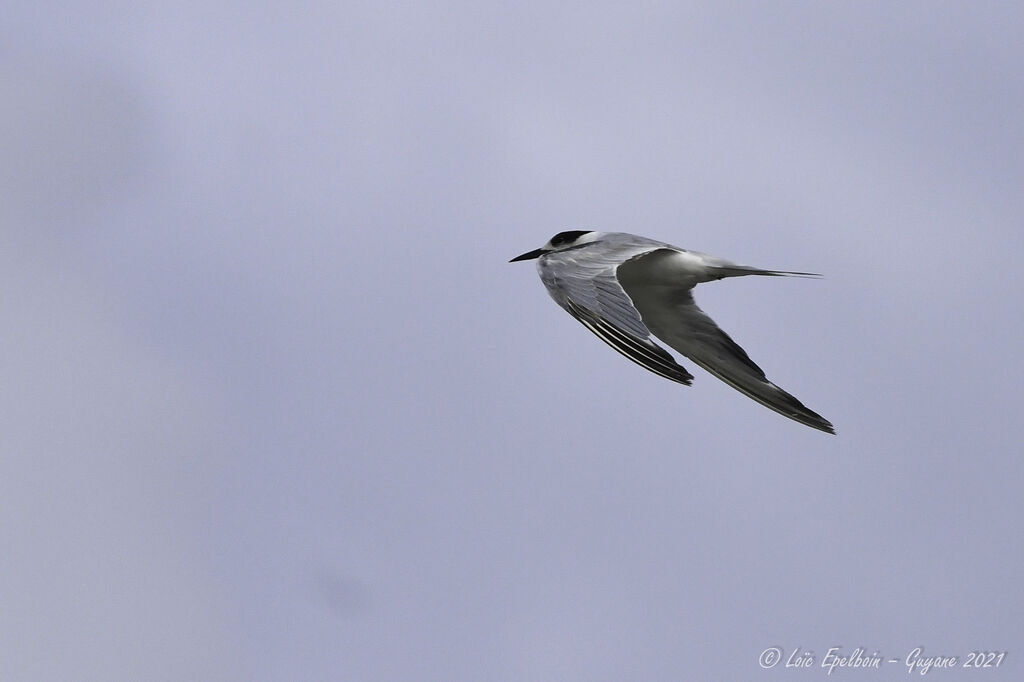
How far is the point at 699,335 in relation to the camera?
1783cm

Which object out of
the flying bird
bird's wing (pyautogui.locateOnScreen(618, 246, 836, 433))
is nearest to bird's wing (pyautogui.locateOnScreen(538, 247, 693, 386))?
the flying bird

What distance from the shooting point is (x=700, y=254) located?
56.4ft

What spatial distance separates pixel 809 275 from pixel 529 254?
512 centimetres

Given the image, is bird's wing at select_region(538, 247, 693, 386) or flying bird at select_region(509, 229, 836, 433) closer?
bird's wing at select_region(538, 247, 693, 386)

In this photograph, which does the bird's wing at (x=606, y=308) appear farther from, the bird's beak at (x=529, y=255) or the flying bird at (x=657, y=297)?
the bird's beak at (x=529, y=255)

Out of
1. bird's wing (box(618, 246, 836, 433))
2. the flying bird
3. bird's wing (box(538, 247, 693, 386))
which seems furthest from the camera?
bird's wing (box(618, 246, 836, 433))

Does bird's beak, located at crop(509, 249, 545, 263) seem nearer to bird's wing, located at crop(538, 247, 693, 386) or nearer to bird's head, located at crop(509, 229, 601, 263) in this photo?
bird's head, located at crop(509, 229, 601, 263)

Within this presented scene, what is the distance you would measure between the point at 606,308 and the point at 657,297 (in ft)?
11.0

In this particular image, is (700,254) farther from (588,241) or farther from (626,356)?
(626,356)

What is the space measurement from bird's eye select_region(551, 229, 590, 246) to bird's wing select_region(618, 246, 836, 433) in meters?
1.26

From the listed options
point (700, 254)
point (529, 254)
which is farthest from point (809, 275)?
point (529, 254)

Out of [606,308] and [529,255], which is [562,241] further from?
[606,308]

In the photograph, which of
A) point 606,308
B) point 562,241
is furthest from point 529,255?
point 606,308

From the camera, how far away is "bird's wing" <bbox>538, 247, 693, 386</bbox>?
47.1ft
